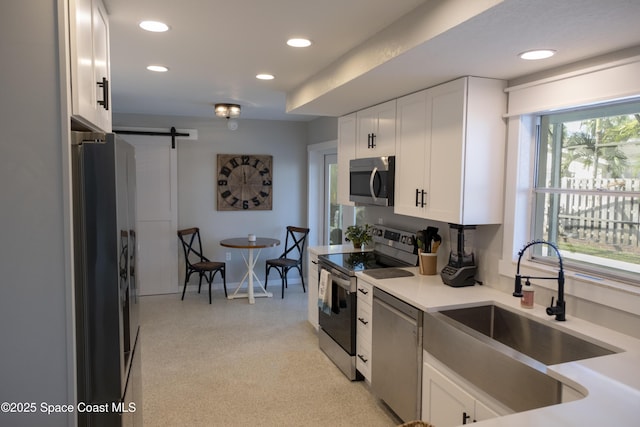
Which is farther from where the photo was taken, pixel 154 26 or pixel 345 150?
pixel 345 150

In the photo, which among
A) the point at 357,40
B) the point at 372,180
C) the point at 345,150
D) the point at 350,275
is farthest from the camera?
the point at 345,150

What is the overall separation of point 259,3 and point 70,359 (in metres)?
1.63

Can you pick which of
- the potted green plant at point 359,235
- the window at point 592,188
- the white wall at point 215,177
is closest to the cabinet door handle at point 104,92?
the window at point 592,188

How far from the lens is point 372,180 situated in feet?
11.3

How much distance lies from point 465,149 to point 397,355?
130 centimetres

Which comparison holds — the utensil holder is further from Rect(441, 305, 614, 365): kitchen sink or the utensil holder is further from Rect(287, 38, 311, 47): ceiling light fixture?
Rect(287, 38, 311, 47): ceiling light fixture

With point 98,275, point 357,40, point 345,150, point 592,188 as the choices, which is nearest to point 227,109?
point 345,150

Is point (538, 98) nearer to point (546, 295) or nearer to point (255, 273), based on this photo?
point (546, 295)

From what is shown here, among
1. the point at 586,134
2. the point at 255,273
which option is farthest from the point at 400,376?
the point at 255,273

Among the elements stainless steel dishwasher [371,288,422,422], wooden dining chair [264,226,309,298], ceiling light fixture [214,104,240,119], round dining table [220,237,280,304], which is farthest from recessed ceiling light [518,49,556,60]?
wooden dining chair [264,226,309,298]

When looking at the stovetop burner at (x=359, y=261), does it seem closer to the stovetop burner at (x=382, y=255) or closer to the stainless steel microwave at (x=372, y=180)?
the stovetop burner at (x=382, y=255)

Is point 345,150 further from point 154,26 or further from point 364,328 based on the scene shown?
point 154,26

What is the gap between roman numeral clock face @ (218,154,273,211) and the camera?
19.1ft

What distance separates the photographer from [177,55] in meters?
2.81
